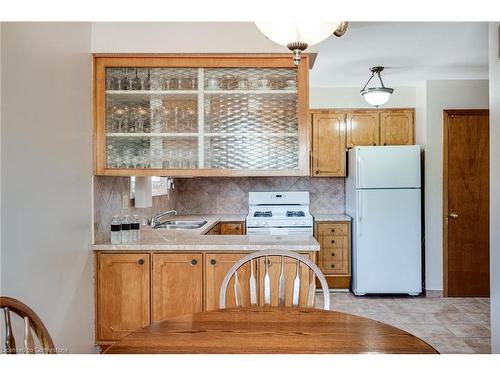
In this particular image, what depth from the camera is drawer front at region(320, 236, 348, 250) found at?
4535 millimetres

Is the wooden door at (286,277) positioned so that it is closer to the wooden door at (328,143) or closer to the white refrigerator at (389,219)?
the white refrigerator at (389,219)

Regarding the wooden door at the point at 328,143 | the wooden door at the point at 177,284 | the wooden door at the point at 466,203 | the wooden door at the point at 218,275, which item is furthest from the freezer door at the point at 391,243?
the wooden door at the point at 177,284

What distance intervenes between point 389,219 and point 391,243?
0.26 meters

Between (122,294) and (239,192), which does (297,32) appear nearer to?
(122,294)

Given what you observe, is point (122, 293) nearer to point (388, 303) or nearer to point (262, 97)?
point (262, 97)

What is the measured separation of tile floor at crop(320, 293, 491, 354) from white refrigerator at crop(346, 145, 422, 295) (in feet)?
0.63

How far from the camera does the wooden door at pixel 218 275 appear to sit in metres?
2.48

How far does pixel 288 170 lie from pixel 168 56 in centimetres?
110

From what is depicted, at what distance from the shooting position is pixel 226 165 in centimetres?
266

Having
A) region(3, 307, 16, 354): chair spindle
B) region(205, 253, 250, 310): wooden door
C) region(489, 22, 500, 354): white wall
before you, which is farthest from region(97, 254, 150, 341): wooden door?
region(489, 22, 500, 354): white wall

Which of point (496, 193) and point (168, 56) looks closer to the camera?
point (496, 193)

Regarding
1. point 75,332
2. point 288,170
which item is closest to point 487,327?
point 288,170

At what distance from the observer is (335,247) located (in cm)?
454
